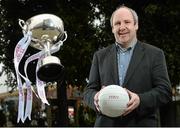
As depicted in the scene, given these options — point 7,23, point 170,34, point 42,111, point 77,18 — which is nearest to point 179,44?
point 170,34

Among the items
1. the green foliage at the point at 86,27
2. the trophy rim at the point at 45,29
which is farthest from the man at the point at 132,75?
the green foliage at the point at 86,27

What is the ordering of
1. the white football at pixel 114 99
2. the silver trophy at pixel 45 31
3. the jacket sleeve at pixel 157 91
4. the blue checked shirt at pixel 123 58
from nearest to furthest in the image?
1. the white football at pixel 114 99
2. the jacket sleeve at pixel 157 91
3. the blue checked shirt at pixel 123 58
4. the silver trophy at pixel 45 31

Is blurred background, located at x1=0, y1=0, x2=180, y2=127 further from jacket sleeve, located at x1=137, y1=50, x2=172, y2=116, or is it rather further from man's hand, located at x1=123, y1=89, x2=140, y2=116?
man's hand, located at x1=123, y1=89, x2=140, y2=116

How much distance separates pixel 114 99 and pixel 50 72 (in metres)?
0.85

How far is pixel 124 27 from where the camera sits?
9.79 feet

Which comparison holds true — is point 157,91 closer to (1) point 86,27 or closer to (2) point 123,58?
(2) point 123,58

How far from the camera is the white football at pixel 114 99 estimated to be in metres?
2.73

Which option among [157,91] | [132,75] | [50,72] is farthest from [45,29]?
[157,91]

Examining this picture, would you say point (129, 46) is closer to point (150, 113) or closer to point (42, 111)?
point (150, 113)

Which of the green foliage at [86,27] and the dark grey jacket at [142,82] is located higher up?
the green foliage at [86,27]

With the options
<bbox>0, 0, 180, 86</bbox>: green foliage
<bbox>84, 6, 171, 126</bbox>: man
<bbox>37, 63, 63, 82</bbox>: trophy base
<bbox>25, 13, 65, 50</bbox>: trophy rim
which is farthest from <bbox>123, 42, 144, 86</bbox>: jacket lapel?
<bbox>0, 0, 180, 86</bbox>: green foliage

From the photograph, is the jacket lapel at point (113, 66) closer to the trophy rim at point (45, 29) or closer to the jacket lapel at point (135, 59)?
the jacket lapel at point (135, 59)

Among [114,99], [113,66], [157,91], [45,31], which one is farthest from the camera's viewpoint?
[45,31]

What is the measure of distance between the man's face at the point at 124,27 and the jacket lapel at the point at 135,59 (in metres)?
0.07
